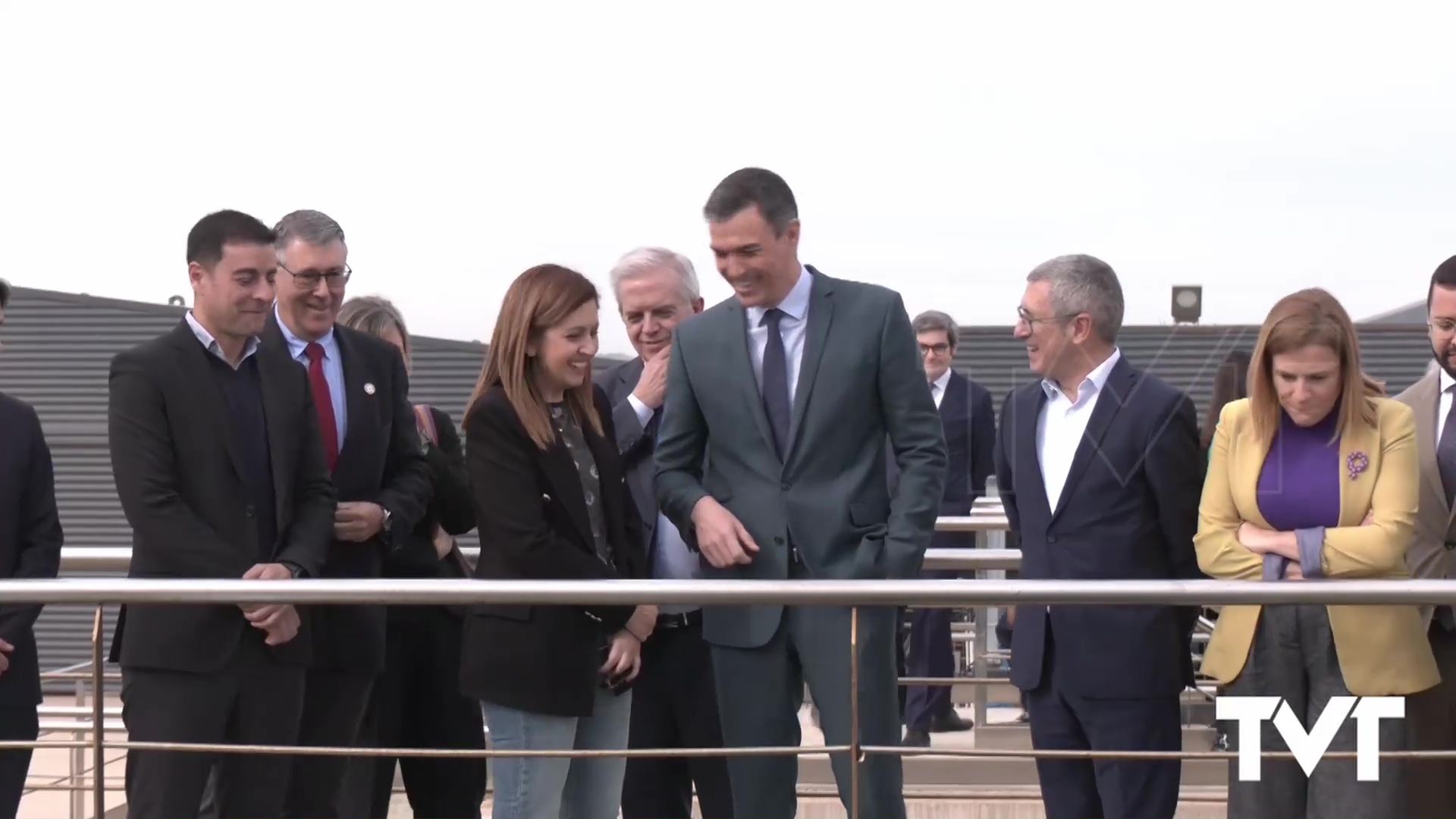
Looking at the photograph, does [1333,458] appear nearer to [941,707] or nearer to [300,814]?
[300,814]

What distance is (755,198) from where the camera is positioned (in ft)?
12.5

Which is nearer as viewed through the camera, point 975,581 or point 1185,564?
point 975,581

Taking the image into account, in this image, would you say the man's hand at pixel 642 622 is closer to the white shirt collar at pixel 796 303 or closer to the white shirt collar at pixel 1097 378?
the white shirt collar at pixel 796 303

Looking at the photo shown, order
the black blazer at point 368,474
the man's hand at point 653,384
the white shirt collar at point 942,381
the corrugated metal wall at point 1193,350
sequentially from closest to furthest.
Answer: the black blazer at point 368,474
the man's hand at point 653,384
the corrugated metal wall at point 1193,350
the white shirt collar at point 942,381

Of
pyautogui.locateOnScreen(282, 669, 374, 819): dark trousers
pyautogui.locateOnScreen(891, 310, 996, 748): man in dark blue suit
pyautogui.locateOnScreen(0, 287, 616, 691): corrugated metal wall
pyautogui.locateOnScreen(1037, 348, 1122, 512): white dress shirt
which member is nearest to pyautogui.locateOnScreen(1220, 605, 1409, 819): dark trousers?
pyautogui.locateOnScreen(1037, 348, 1122, 512): white dress shirt

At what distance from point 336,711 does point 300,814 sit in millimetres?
252

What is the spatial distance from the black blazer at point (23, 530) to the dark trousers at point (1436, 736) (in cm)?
302

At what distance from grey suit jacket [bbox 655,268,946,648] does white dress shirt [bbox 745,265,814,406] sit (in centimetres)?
2

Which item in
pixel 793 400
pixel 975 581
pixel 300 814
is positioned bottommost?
pixel 300 814

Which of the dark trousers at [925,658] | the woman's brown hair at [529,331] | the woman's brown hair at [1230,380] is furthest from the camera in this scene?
the dark trousers at [925,658]

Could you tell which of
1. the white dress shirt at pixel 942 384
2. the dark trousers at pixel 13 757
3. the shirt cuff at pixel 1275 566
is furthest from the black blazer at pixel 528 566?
the white dress shirt at pixel 942 384

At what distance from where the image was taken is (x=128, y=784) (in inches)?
150

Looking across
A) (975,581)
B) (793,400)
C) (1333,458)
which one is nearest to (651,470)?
(793,400)

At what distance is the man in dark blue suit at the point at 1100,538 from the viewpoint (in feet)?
13.0
